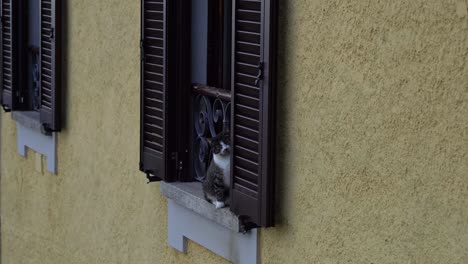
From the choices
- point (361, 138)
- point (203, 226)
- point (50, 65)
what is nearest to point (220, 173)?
point (203, 226)

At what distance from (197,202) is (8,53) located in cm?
424

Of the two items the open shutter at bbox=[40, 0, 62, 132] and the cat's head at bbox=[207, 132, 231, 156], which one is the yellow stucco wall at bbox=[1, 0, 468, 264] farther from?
the open shutter at bbox=[40, 0, 62, 132]

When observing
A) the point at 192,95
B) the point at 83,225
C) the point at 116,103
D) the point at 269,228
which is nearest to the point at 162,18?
the point at 192,95

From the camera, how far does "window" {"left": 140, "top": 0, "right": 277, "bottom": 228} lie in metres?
Answer: 5.96

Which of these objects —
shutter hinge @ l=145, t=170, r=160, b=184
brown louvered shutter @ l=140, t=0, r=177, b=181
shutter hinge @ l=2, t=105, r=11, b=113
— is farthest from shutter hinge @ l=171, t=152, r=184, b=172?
shutter hinge @ l=2, t=105, r=11, b=113

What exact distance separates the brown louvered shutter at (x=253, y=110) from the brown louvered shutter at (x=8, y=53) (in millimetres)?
4561

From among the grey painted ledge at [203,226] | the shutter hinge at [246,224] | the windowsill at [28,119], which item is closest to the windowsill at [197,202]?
the grey painted ledge at [203,226]

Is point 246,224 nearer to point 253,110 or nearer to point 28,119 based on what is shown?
point 253,110

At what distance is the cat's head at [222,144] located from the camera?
Answer: 652 centimetres

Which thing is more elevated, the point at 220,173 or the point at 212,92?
the point at 212,92

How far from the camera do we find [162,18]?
7191 millimetres

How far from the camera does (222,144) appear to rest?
21.5 feet

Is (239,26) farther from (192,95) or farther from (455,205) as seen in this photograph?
(455,205)

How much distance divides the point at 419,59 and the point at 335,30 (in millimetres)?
663
